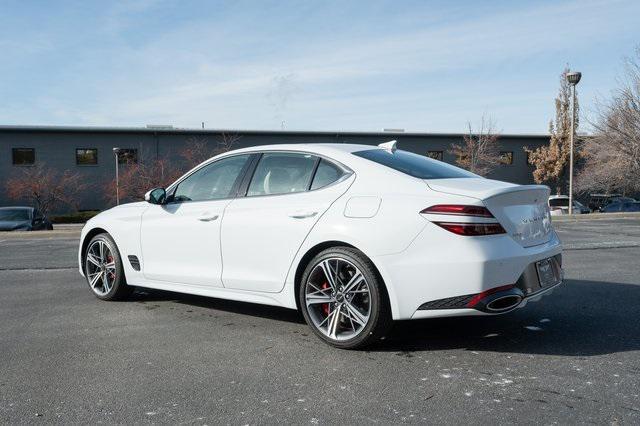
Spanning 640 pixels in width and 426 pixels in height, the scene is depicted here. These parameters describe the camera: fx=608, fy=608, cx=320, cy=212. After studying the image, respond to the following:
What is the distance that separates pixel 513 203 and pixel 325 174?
4.68 ft

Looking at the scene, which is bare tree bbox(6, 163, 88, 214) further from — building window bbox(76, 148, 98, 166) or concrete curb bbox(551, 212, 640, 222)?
concrete curb bbox(551, 212, 640, 222)

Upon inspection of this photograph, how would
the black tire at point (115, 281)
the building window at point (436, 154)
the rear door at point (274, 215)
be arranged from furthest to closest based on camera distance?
the building window at point (436, 154), the black tire at point (115, 281), the rear door at point (274, 215)

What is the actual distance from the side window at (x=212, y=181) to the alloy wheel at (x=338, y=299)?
1294 mm

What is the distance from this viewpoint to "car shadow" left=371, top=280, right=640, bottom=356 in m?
4.37

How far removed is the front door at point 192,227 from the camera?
5.24m

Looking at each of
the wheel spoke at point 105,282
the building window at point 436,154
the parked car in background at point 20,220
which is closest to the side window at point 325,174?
the wheel spoke at point 105,282

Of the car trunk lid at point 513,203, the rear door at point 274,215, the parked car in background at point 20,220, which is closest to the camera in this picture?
the car trunk lid at point 513,203

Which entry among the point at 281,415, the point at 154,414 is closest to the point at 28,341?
the point at 154,414

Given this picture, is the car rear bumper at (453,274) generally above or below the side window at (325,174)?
below

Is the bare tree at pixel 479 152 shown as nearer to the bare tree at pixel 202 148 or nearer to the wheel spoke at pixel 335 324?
the bare tree at pixel 202 148

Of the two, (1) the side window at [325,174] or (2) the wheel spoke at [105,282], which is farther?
(2) the wheel spoke at [105,282]

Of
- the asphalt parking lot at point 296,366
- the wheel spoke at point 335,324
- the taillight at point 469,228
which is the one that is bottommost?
the asphalt parking lot at point 296,366

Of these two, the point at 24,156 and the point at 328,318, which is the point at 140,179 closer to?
the point at 24,156

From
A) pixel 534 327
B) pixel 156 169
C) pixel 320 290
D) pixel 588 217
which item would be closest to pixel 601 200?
pixel 588 217
